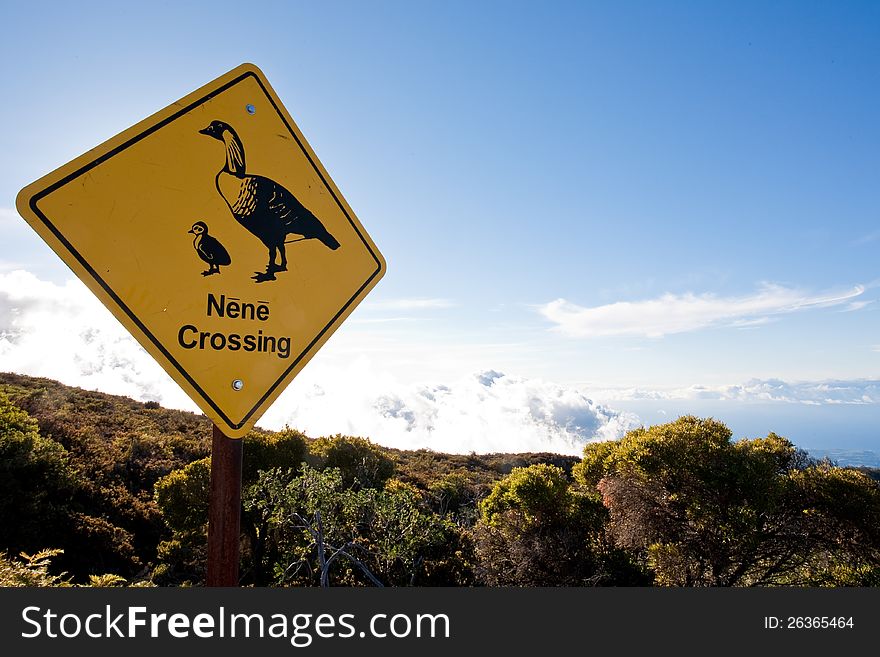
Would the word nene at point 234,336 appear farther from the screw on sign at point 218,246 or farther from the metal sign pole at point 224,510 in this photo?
the metal sign pole at point 224,510

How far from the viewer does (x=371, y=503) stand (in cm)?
843

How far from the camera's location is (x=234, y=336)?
5.19ft

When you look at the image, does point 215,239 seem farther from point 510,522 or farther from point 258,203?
point 510,522

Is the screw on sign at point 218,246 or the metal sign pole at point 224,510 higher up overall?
the screw on sign at point 218,246

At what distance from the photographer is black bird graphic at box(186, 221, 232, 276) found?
1535 millimetres

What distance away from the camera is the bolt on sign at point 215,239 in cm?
138

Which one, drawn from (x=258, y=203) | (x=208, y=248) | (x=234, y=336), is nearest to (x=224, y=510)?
(x=234, y=336)

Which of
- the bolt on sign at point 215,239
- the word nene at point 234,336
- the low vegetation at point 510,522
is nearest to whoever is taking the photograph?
the bolt on sign at point 215,239

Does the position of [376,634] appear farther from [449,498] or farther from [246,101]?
[449,498]

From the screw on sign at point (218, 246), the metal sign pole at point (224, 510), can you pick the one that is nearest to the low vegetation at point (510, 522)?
the metal sign pole at point (224, 510)

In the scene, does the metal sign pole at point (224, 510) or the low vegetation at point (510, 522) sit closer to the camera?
the metal sign pole at point (224, 510)

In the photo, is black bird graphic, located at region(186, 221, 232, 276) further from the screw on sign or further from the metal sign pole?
the metal sign pole

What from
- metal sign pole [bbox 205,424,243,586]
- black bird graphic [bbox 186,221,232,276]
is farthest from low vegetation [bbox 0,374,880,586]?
black bird graphic [bbox 186,221,232,276]

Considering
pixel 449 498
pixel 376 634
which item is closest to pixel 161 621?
pixel 376 634
